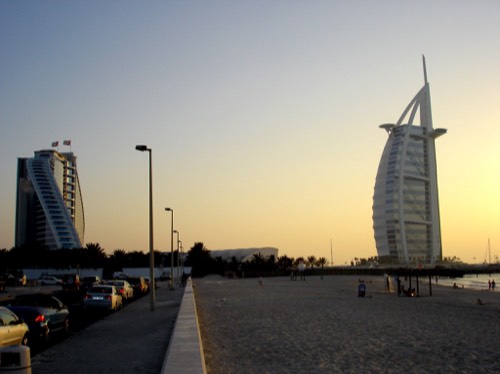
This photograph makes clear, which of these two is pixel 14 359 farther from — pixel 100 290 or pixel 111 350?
pixel 100 290

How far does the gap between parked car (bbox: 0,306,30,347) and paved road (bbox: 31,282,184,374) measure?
0.60 meters

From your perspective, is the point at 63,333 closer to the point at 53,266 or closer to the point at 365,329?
the point at 365,329

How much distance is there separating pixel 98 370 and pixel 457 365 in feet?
24.0

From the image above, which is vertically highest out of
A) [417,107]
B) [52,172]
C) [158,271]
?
[417,107]

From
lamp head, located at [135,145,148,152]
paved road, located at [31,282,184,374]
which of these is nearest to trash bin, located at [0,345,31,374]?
paved road, located at [31,282,184,374]

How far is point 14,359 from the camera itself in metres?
6.91

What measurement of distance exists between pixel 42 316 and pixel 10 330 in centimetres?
367

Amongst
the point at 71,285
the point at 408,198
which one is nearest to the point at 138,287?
the point at 71,285

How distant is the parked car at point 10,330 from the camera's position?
42.2 ft

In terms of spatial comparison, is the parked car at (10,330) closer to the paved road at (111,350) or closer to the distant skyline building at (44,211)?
the paved road at (111,350)

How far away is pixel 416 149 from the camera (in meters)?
172

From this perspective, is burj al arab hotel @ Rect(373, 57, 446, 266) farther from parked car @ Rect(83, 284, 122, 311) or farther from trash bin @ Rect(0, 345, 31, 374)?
trash bin @ Rect(0, 345, 31, 374)

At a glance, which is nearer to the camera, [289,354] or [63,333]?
[289,354]

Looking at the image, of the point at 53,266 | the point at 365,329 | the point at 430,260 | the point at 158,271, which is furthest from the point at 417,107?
the point at 365,329
